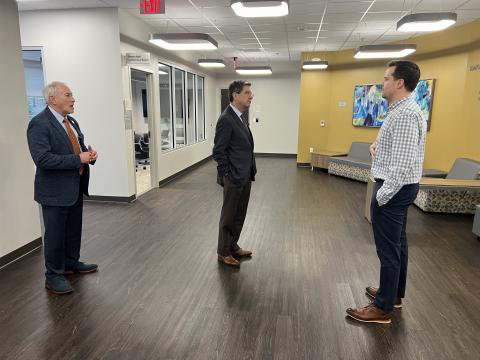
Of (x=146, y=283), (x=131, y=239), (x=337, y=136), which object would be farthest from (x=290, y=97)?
(x=146, y=283)

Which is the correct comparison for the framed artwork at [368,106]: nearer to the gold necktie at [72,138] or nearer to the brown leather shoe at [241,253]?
the brown leather shoe at [241,253]

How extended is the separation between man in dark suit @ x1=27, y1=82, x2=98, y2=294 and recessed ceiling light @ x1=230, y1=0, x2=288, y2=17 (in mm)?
1877

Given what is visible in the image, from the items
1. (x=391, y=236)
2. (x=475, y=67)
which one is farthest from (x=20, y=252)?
(x=475, y=67)

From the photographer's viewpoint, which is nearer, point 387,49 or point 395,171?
point 395,171

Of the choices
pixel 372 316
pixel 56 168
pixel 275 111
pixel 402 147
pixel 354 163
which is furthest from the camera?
pixel 275 111

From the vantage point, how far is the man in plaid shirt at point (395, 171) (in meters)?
2.02

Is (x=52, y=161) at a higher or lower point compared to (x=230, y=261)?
higher

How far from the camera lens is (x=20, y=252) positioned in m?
3.37

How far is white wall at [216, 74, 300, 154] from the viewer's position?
10.9 metres

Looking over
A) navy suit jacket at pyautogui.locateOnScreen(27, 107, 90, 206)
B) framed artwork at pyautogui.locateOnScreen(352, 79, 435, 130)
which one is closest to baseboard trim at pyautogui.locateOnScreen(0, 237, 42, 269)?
navy suit jacket at pyautogui.locateOnScreen(27, 107, 90, 206)

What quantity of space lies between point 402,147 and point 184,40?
3867mm

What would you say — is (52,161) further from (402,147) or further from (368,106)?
(368,106)

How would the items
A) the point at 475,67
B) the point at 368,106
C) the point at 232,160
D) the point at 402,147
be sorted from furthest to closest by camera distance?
the point at 368,106, the point at 475,67, the point at 232,160, the point at 402,147

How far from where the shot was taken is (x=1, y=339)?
7.14 feet
